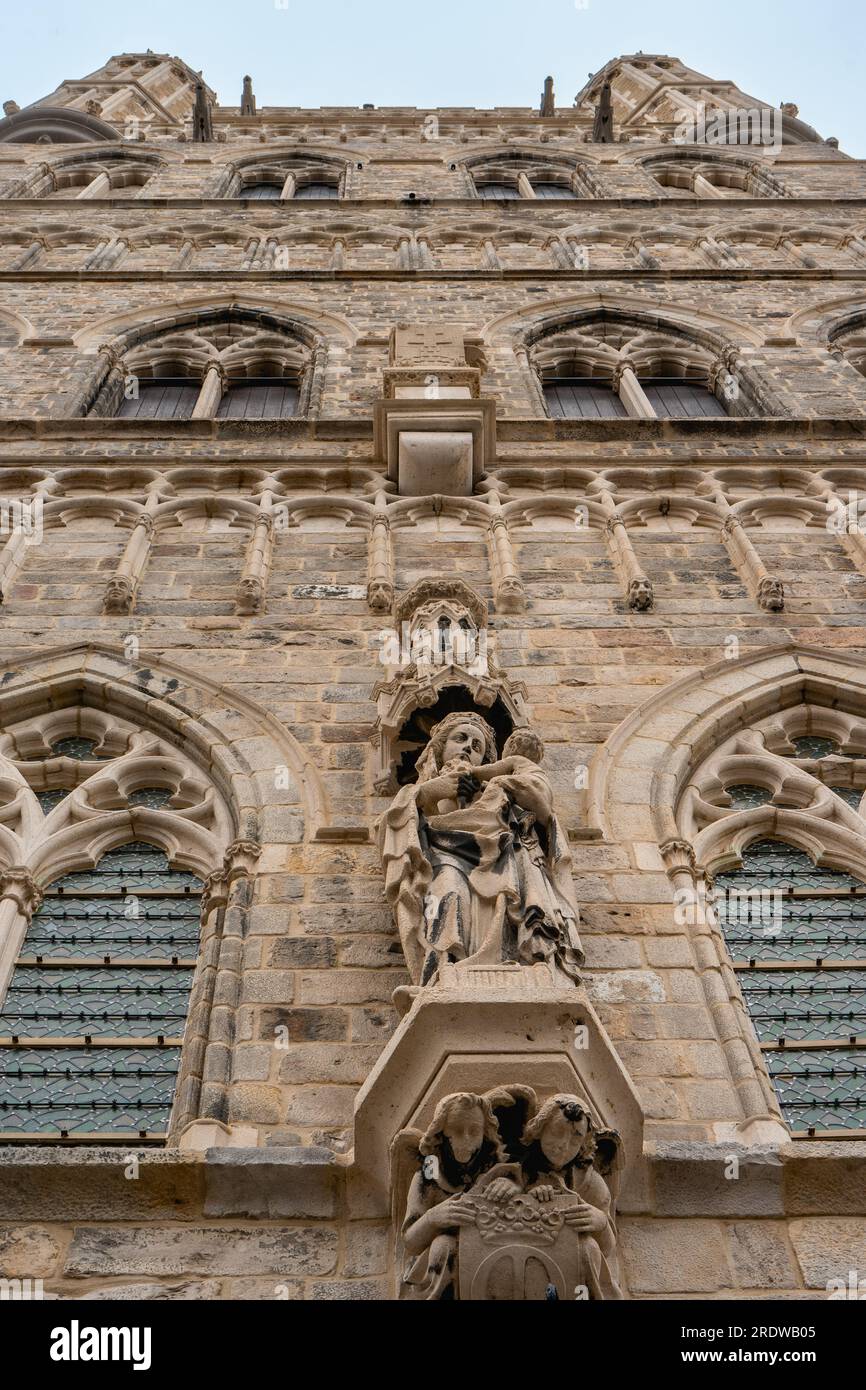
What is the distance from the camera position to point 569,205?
2431 centimetres

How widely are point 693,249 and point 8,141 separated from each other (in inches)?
639

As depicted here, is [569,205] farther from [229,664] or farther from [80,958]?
[80,958]

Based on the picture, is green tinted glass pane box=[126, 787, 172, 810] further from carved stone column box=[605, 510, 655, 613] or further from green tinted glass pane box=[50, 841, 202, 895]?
carved stone column box=[605, 510, 655, 613]

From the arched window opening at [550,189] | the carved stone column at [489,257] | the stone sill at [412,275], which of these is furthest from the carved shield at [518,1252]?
the arched window opening at [550,189]

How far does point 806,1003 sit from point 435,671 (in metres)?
2.67

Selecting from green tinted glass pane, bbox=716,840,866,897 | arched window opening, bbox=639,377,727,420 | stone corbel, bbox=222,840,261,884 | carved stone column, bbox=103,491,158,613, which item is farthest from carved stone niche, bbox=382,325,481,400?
stone corbel, bbox=222,840,261,884

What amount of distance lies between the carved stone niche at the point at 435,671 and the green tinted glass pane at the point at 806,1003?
1.87 m

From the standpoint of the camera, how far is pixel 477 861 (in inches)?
289

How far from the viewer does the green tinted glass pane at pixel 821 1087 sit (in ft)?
24.4

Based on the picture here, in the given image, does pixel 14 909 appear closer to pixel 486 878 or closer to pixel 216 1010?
pixel 216 1010

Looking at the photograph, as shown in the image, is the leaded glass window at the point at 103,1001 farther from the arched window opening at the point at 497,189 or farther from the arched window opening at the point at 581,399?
the arched window opening at the point at 497,189

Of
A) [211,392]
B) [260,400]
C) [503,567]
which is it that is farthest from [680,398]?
[503,567]

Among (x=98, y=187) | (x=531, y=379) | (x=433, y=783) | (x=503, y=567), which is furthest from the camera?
(x=98, y=187)
